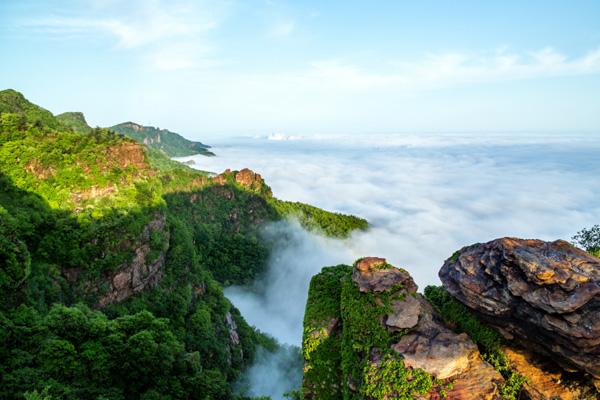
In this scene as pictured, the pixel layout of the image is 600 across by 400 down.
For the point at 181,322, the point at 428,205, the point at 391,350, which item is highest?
the point at 391,350

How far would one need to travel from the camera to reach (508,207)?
155000 millimetres

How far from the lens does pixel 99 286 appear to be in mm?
30188

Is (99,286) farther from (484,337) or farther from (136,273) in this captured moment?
(484,337)

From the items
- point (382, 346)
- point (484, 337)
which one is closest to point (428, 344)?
point (382, 346)

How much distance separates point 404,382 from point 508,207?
167800mm

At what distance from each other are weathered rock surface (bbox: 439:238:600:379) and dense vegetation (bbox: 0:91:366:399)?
18231 millimetres

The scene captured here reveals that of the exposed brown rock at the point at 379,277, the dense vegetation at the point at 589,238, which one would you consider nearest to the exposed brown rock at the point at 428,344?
the exposed brown rock at the point at 379,277

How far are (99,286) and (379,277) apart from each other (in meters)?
25.8

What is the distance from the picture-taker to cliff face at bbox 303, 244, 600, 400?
11.3 meters

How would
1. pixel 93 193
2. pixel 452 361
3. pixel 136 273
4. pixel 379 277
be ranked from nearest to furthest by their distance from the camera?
pixel 452 361, pixel 379 277, pixel 93 193, pixel 136 273

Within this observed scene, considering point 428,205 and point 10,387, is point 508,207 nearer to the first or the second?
point 428,205

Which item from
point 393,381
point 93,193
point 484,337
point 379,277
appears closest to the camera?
point 393,381

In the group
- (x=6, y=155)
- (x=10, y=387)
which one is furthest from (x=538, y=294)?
(x=6, y=155)

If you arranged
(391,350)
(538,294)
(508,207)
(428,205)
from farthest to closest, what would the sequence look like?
(428,205), (508,207), (391,350), (538,294)
